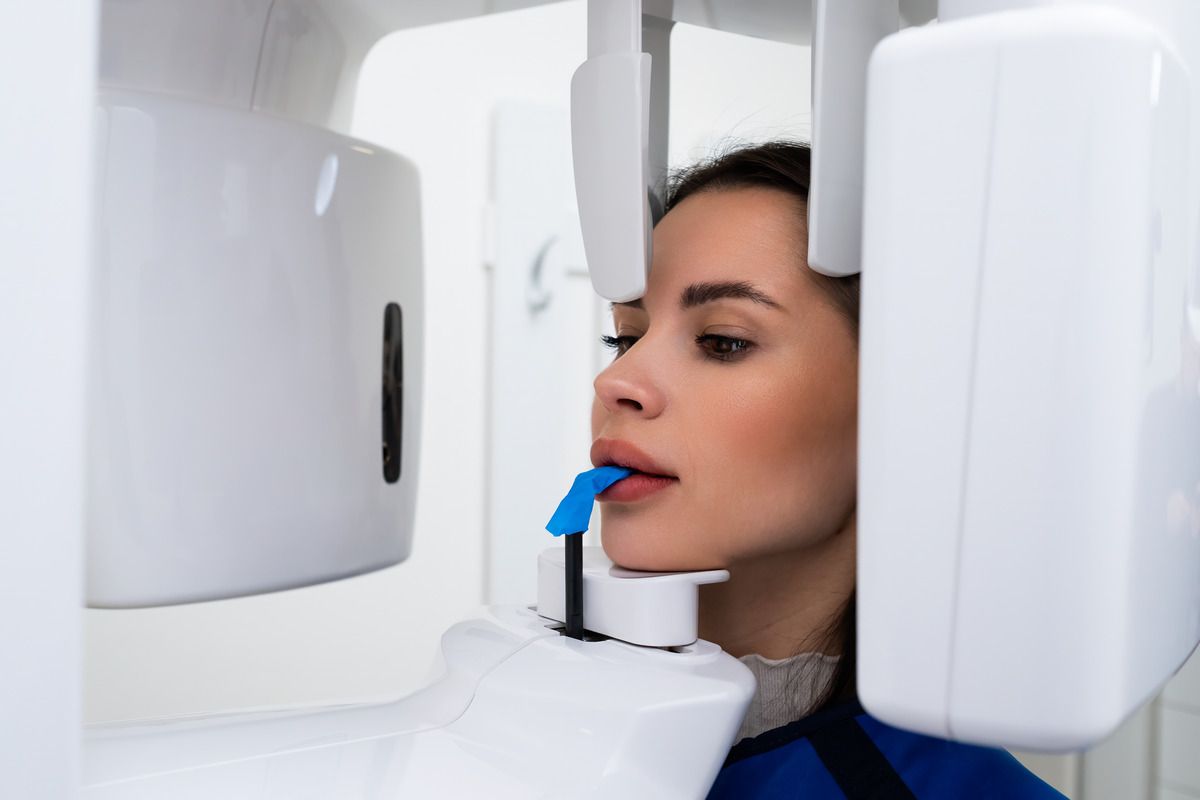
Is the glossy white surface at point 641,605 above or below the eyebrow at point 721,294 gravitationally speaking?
below

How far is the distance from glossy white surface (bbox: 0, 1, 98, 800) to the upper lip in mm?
354

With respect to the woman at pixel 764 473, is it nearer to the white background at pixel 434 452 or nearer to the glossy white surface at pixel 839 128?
the glossy white surface at pixel 839 128

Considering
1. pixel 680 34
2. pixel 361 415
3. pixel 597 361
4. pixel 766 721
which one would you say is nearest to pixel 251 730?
pixel 361 415

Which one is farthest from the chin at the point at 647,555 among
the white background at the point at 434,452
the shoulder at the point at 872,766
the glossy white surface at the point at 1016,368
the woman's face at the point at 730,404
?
the white background at the point at 434,452

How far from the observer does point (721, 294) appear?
2.18 feet

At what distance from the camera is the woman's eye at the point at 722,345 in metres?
0.67

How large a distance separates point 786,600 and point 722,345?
20 centimetres

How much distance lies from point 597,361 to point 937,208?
1.42 meters

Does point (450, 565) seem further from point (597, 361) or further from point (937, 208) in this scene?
point (937, 208)

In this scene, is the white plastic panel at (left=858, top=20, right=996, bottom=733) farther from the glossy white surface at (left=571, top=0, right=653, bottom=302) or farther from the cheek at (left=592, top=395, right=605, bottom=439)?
the cheek at (left=592, top=395, right=605, bottom=439)

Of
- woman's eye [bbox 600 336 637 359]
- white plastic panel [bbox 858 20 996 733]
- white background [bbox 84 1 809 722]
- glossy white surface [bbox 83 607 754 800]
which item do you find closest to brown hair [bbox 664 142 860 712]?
woman's eye [bbox 600 336 637 359]

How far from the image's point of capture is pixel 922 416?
355mm

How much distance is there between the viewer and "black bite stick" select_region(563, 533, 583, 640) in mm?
571

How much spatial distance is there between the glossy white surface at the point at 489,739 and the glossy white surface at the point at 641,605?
0.01 m
